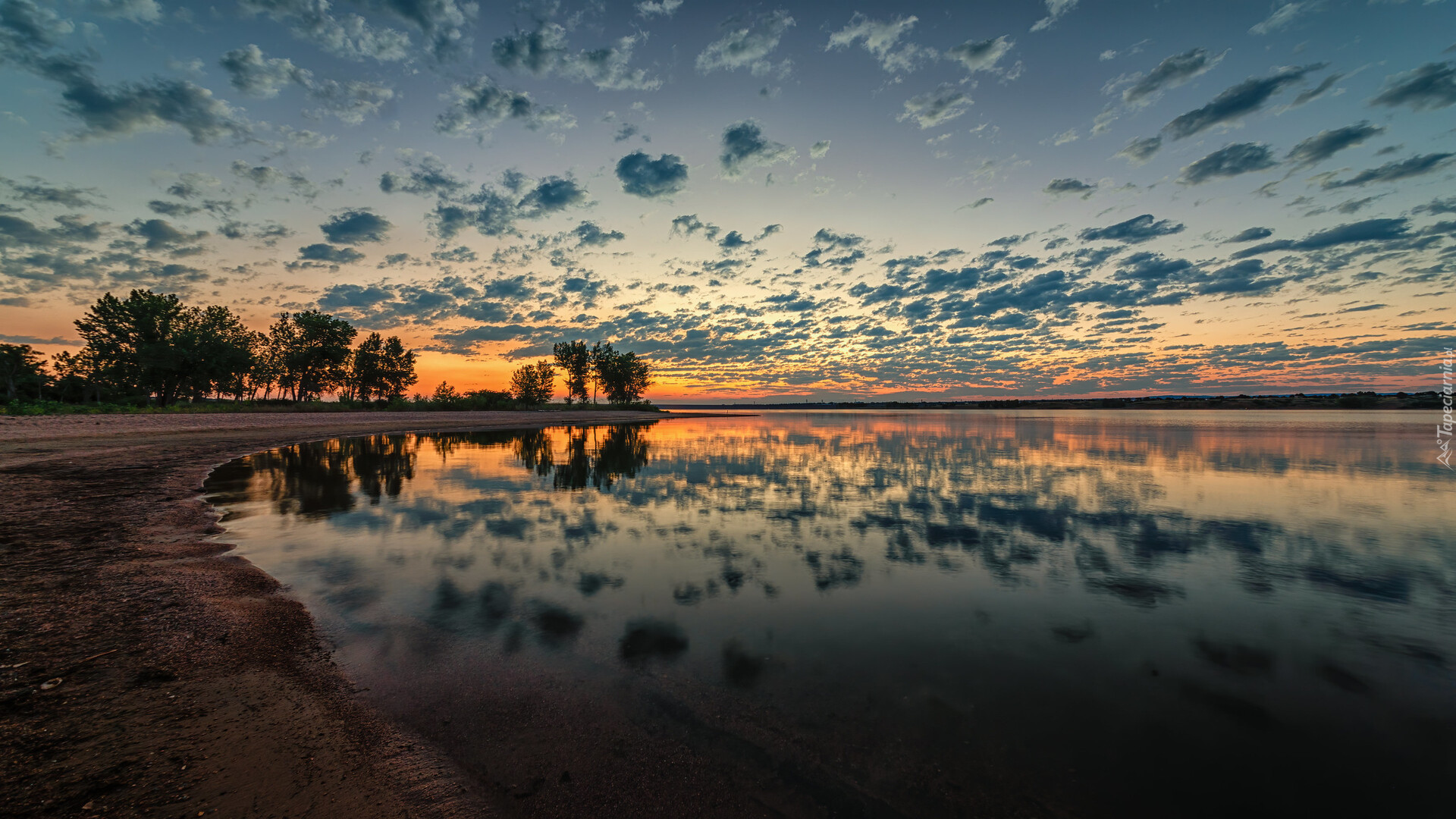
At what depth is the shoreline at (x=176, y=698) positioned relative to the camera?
3770 mm

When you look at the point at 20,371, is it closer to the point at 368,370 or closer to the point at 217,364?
the point at 217,364

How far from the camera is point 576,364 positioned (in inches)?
5271

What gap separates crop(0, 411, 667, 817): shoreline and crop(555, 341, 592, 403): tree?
124911mm

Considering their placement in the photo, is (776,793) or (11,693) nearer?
(776,793)

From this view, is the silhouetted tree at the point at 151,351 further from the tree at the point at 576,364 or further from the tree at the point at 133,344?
the tree at the point at 576,364

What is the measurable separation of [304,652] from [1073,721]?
8.67 m

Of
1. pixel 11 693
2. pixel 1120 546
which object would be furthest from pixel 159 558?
pixel 1120 546

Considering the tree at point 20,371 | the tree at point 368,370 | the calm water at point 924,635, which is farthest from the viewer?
the tree at point 368,370

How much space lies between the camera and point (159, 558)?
9258 mm

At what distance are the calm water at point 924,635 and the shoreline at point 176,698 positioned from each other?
47cm

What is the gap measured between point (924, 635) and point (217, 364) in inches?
3760

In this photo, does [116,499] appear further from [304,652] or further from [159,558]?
[304,652]

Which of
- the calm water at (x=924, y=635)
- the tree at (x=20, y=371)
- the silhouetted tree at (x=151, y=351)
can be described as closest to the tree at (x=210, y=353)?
the silhouetted tree at (x=151, y=351)

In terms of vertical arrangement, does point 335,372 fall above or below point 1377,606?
above
